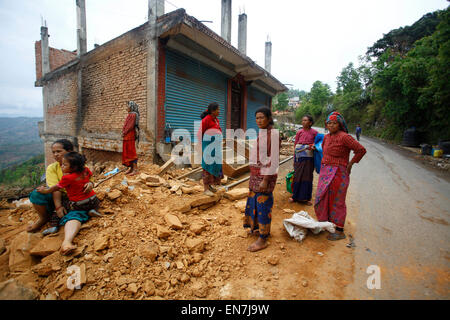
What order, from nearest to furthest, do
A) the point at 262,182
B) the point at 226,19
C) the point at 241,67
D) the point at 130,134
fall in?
1. the point at 262,182
2. the point at 130,134
3. the point at 241,67
4. the point at 226,19

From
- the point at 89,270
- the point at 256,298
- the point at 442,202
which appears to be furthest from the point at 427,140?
the point at 89,270

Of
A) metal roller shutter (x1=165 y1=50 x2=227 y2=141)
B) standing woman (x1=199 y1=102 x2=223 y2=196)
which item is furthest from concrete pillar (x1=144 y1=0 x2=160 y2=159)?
standing woman (x1=199 y1=102 x2=223 y2=196)

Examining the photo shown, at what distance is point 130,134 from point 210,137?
216 centimetres

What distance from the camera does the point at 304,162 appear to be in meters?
3.69

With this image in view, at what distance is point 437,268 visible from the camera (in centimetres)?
210

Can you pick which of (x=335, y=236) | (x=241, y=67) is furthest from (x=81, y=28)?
(x=335, y=236)

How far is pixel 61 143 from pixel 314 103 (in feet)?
144

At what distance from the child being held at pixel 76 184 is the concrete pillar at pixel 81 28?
8.55 metres

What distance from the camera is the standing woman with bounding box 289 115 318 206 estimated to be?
3.65m

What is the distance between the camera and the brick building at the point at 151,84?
Answer: 5.66m

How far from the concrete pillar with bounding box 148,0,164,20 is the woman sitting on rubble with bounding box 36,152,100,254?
4906mm

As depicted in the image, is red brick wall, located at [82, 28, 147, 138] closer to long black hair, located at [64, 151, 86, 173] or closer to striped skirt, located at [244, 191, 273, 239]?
long black hair, located at [64, 151, 86, 173]

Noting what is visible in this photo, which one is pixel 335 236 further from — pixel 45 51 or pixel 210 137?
pixel 45 51

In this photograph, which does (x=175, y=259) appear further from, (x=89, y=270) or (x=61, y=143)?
(x=61, y=143)
